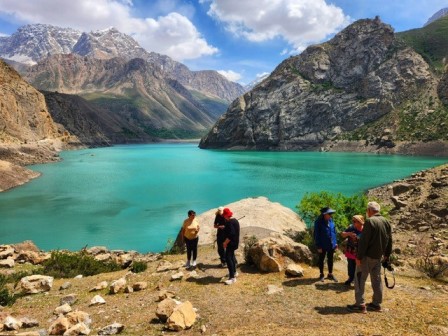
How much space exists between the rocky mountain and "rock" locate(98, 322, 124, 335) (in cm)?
14694

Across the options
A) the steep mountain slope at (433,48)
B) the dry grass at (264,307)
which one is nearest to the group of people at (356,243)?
the dry grass at (264,307)

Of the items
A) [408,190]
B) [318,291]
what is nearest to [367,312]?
[318,291]

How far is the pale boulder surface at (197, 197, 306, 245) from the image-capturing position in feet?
76.3

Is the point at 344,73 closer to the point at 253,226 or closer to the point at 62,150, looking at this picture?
the point at 62,150

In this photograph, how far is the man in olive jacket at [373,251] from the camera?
1005cm

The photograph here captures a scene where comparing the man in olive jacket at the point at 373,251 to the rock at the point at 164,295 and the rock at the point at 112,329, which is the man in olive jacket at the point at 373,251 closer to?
the rock at the point at 164,295

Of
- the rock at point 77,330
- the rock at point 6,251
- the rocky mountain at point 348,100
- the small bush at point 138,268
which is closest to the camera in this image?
the rock at point 77,330

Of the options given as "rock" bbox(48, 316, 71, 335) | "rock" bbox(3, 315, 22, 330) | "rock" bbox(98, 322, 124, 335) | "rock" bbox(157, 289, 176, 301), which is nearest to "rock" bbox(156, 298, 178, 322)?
"rock" bbox(98, 322, 124, 335)

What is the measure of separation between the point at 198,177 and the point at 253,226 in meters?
50.5

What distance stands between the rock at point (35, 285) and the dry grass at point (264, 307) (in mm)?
361

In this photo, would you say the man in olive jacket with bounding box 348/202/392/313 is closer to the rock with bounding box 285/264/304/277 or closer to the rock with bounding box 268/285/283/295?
the rock with bounding box 268/285/283/295

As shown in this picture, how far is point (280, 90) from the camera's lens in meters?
195

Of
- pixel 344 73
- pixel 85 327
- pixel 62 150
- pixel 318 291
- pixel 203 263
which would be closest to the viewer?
pixel 85 327

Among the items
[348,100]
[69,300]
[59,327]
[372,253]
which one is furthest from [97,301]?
[348,100]
